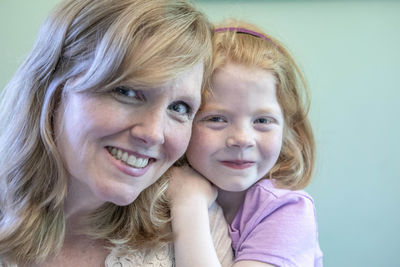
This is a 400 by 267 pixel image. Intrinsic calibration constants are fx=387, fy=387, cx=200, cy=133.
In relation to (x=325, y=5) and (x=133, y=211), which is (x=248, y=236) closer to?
(x=133, y=211)

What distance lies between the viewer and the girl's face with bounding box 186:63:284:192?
0.88 m

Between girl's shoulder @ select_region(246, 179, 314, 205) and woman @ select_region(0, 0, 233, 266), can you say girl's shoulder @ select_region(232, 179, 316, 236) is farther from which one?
woman @ select_region(0, 0, 233, 266)

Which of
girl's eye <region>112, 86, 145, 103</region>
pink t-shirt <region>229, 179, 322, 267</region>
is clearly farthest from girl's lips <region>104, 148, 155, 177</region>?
pink t-shirt <region>229, 179, 322, 267</region>

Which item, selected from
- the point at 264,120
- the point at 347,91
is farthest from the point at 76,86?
the point at 347,91

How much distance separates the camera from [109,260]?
83cm

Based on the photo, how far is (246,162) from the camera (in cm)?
93

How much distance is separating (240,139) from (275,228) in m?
0.22

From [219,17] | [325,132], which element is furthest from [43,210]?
[325,132]

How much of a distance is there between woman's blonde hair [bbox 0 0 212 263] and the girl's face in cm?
8

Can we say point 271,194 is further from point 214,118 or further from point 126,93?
point 126,93

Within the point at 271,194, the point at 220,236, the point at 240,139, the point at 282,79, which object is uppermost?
the point at 282,79

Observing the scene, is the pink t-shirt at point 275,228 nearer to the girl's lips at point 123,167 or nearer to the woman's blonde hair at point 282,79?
the woman's blonde hair at point 282,79

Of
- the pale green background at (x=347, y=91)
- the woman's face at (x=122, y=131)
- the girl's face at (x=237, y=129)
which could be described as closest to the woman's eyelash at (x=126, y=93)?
the woman's face at (x=122, y=131)

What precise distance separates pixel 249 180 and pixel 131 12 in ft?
1.57
